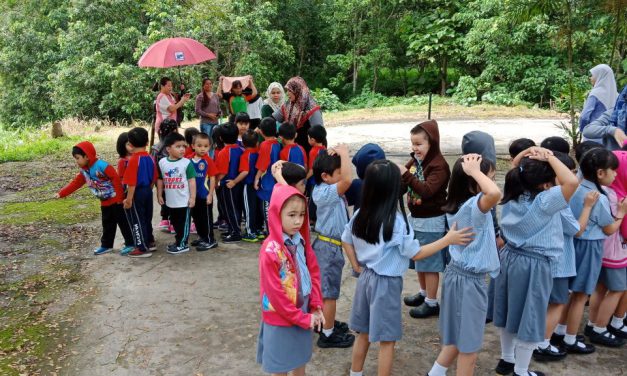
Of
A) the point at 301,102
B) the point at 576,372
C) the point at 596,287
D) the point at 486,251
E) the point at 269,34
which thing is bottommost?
the point at 576,372

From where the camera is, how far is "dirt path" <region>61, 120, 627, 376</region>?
135 inches

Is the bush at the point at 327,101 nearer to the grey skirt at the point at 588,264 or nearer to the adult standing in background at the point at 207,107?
the adult standing in background at the point at 207,107

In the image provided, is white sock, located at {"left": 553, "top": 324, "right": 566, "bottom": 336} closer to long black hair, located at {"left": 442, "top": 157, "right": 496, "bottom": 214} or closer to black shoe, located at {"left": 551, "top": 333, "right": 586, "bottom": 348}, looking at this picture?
black shoe, located at {"left": 551, "top": 333, "right": 586, "bottom": 348}

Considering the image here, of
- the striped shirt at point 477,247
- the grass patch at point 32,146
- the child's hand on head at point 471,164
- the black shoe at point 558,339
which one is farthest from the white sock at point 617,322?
the grass patch at point 32,146

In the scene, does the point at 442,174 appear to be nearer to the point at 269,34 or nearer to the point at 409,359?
the point at 409,359

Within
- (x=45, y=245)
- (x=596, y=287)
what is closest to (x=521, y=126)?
(x=596, y=287)

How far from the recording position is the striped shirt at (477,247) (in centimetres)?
287

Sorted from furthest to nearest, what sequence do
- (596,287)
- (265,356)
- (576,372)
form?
1. (596,287)
2. (576,372)
3. (265,356)

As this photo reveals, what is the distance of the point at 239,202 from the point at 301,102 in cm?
138

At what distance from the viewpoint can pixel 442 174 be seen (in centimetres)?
376

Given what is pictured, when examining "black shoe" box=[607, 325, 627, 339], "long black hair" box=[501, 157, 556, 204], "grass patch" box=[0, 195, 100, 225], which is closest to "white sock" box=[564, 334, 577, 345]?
"black shoe" box=[607, 325, 627, 339]

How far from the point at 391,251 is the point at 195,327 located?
1814 millimetres

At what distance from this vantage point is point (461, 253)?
2.95m

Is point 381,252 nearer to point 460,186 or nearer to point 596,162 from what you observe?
point 460,186
